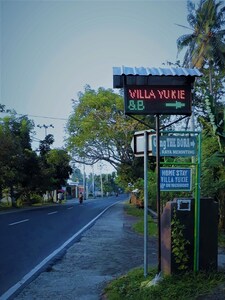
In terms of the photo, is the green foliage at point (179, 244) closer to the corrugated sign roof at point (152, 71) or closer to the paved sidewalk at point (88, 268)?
the paved sidewalk at point (88, 268)

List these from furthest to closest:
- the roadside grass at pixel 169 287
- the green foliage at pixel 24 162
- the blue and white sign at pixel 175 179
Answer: the green foliage at pixel 24 162 < the blue and white sign at pixel 175 179 < the roadside grass at pixel 169 287

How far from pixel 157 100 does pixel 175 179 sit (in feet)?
4.67

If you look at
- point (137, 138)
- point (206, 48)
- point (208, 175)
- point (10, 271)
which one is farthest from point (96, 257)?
point (206, 48)

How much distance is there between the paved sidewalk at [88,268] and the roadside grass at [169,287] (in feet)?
1.38

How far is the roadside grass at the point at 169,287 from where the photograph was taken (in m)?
5.36

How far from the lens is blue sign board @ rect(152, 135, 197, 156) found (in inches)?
258

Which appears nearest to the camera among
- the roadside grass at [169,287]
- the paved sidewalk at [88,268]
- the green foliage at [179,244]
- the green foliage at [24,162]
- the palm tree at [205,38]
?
the roadside grass at [169,287]

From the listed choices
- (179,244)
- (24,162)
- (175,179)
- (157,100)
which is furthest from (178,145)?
(24,162)

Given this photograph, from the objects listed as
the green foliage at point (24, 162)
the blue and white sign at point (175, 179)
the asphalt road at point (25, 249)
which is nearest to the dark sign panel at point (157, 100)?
the blue and white sign at point (175, 179)

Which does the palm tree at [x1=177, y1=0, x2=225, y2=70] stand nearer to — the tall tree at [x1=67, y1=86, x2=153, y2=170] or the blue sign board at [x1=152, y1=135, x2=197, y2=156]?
the tall tree at [x1=67, y1=86, x2=153, y2=170]

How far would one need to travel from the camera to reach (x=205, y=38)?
30.3 meters

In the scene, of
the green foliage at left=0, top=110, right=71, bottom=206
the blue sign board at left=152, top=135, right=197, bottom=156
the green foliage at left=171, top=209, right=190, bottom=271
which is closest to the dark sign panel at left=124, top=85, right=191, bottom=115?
the blue sign board at left=152, top=135, right=197, bottom=156

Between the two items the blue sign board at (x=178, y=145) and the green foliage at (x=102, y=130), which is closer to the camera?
the blue sign board at (x=178, y=145)

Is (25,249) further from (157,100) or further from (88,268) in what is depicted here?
(157,100)
